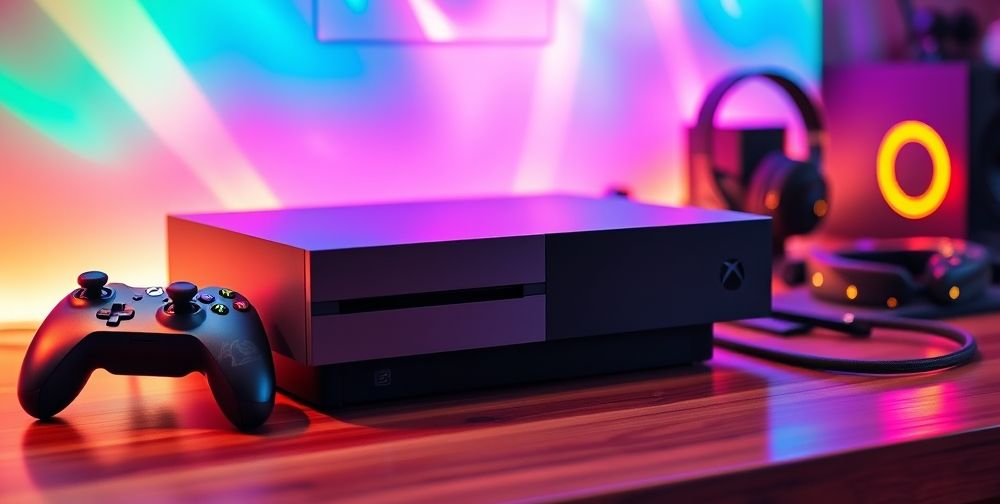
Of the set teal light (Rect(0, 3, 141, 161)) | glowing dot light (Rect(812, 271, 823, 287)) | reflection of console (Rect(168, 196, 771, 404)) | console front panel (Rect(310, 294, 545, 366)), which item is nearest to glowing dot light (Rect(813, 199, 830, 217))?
glowing dot light (Rect(812, 271, 823, 287))

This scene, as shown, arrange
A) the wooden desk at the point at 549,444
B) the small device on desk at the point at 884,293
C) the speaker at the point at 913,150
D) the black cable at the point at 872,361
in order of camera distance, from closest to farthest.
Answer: the wooden desk at the point at 549,444 → the black cable at the point at 872,361 → the small device on desk at the point at 884,293 → the speaker at the point at 913,150

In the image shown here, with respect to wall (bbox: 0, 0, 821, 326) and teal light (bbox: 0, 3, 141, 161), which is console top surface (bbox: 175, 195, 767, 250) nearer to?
wall (bbox: 0, 0, 821, 326)

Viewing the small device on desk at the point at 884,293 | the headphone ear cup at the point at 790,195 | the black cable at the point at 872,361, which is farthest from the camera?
the headphone ear cup at the point at 790,195

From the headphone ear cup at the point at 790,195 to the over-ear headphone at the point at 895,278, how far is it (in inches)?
2.2

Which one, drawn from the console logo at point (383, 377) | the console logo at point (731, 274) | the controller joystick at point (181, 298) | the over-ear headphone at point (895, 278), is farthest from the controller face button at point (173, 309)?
the over-ear headphone at point (895, 278)

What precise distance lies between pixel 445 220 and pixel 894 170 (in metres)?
0.76

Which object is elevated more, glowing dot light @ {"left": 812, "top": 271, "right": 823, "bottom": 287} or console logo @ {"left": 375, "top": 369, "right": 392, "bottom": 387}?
glowing dot light @ {"left": 812, "top": 271, "right": 823, "bottom": 287}

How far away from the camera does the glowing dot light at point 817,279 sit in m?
1.12

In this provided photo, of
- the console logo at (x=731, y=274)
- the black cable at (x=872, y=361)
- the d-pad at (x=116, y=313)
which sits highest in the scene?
the console logo at (x=731, y=274)

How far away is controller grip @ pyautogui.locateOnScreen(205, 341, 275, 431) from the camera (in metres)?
0.70

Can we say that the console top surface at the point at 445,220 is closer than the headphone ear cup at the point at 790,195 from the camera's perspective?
Yes

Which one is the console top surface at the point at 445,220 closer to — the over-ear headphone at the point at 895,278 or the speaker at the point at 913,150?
the over-ear headphone at the point at 895,278

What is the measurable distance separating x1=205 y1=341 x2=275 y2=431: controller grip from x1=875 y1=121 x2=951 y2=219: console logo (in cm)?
93

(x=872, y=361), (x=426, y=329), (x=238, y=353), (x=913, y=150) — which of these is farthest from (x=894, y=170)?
(x=238, y=353)
